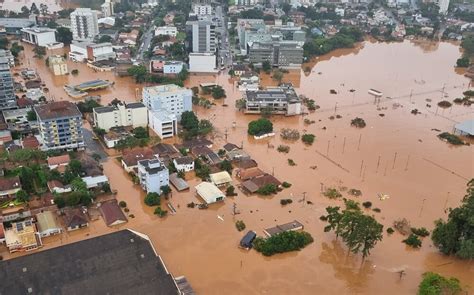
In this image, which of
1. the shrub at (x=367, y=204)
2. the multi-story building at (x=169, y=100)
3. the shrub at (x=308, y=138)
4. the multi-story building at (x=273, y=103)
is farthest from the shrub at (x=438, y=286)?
the multi-story building at (x=169, y=100)

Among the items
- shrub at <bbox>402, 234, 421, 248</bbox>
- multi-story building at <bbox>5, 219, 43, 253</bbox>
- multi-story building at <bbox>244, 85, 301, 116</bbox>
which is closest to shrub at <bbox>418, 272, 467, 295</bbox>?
shrub at <bbox>402, 234, 421, 248</bbox>

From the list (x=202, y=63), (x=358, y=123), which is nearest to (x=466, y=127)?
(x=358, y=123)

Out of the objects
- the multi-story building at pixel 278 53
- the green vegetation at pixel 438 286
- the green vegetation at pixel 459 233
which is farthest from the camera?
the multi-story building at pixel 278 53

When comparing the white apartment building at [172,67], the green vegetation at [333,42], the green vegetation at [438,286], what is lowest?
the green vegetation at [438,286]

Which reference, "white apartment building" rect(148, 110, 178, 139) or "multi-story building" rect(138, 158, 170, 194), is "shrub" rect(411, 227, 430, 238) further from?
"white apartment building" rect(148, 110, 178, 139)

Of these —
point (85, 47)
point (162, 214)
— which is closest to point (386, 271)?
point (162, 214)

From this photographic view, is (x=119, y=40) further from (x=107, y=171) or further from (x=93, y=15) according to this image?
(x=107, y=171)

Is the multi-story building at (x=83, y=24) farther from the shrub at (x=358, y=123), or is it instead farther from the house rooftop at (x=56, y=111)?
the shrub at (x=358, y=123)
